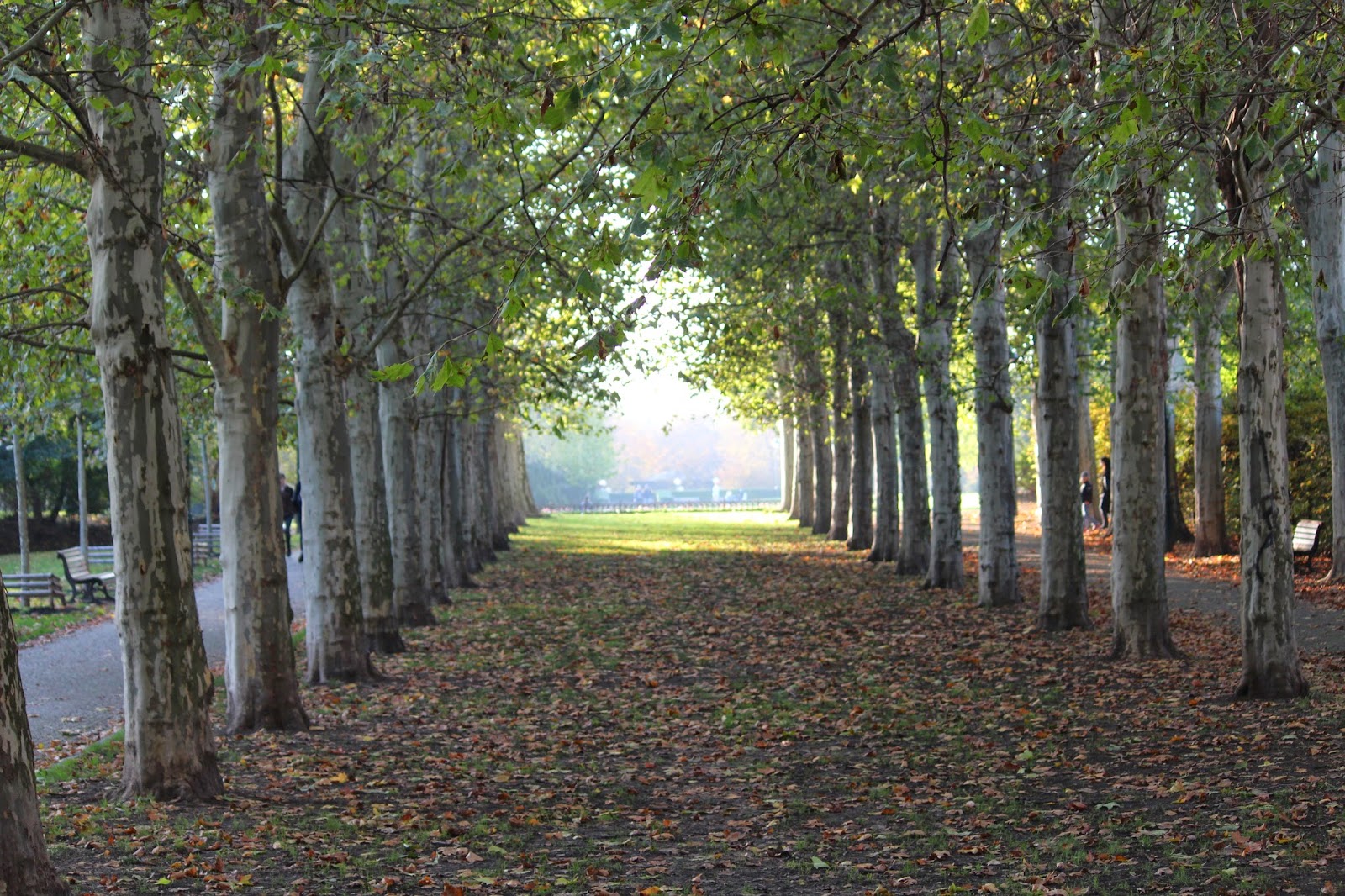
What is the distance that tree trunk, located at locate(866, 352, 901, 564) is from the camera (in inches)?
1095

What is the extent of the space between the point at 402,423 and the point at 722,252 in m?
7.65

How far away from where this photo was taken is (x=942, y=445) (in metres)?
21.5

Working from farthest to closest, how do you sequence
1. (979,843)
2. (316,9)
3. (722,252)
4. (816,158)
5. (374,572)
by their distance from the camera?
1. (722,252)
2. (374,572)
3. (316,9)
4. (979,843)
5. (816,158)

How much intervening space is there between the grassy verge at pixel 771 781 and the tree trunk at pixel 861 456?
46.1ft

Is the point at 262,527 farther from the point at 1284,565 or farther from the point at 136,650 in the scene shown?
the point at 1284,565

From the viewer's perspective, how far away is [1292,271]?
36.3 ft

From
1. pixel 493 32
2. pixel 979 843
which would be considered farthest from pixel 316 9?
pixel 979 843

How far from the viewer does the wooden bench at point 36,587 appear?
2172cm

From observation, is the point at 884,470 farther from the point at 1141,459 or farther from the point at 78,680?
the point at 78,680

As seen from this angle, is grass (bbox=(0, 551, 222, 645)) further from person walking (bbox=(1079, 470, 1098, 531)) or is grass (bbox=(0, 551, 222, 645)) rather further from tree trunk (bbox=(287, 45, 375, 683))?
person walking (bbox=(1079, 470, 1098, 531))

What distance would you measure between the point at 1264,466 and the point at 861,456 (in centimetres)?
2067

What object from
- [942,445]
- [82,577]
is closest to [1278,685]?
[942,445]

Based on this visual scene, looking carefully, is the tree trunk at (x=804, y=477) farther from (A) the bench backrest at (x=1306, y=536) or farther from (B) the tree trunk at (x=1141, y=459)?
(B) the tree trunk at (x=1141, y=459)

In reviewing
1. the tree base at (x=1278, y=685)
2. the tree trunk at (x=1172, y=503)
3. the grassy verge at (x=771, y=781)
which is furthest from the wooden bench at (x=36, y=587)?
the tree trunk at (x=1172, y=503)
